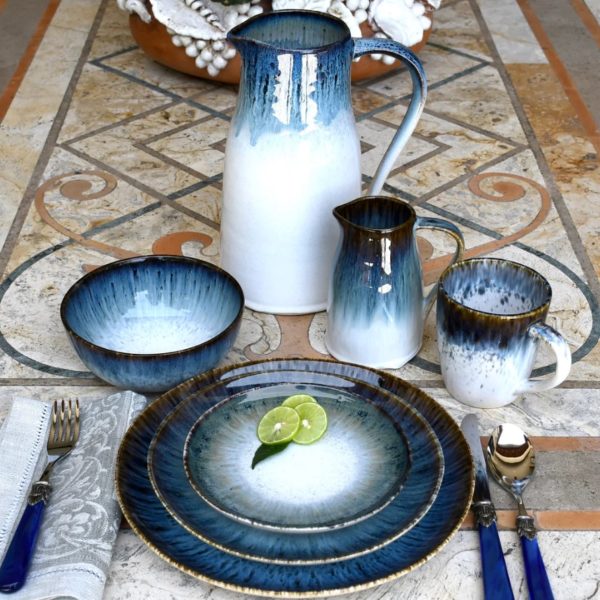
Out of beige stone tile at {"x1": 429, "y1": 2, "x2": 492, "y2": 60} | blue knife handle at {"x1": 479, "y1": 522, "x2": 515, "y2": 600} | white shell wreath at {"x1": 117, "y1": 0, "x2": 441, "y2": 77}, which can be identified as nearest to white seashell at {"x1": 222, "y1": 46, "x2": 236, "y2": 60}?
white shell wreath at {"x1": 117, "y1": 0, "x2": 441, "y2": 77}

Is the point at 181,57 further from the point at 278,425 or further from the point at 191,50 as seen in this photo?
the point at 278,425

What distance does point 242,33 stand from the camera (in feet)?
3.15

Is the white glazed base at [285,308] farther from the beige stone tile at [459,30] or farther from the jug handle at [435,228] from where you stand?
the beige stone tile at [459,30]

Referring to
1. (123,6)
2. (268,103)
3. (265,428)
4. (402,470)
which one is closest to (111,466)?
(265,428)

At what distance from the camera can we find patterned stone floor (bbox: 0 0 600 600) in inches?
31.6

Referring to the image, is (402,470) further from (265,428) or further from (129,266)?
(129,266)

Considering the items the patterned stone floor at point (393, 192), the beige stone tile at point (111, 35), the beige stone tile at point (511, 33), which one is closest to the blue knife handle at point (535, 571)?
the patterned stone floor at point (393, 192)

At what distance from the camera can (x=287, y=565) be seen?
69 cm

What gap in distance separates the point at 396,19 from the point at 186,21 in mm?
323

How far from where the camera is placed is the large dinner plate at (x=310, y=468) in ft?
2.31

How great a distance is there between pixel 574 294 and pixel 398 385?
0.33 meters

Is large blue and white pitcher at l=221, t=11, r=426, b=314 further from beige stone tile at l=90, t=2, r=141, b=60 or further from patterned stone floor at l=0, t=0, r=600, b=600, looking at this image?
beige stone tile at l=90, t=2, r=141, b=60

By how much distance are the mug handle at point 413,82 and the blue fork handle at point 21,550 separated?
445 millimetres

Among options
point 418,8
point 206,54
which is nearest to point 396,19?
point 418,8
